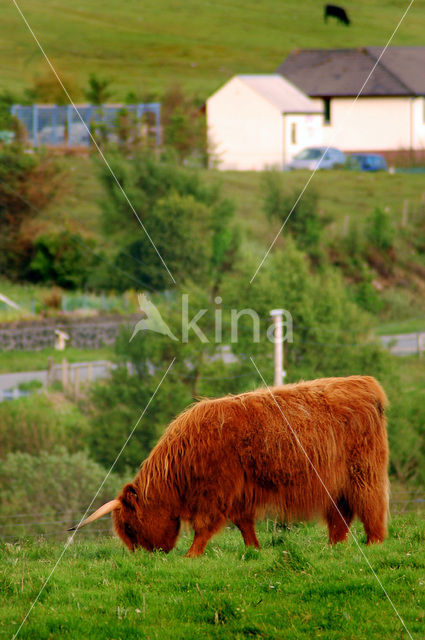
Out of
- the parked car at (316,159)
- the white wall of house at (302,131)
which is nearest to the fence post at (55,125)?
the parked car at (316,159)

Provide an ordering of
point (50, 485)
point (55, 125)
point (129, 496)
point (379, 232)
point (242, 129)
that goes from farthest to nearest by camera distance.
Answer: point (242, 129)
point (55, 125)
point (379, 232)
point (50, 485)
point (129, 496)

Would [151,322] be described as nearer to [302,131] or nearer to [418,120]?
[302,131]

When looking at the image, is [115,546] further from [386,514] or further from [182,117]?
[182,117]

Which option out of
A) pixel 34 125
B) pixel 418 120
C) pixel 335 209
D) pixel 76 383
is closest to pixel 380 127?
pixel 418 120

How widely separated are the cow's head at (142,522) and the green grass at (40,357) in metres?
39.4

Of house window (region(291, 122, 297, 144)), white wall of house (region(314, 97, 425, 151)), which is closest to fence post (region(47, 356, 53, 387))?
house window (region(291, 122, 297, 144))

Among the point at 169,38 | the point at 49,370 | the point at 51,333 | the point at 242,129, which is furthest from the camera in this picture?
the point at 169,38

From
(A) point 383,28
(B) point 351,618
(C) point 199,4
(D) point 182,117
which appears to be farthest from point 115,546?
(C) point 199,4

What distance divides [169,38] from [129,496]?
91653 millimetres

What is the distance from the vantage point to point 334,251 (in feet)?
204

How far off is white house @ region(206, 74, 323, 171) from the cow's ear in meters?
69.0

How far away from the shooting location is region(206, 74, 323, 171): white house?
253 feet

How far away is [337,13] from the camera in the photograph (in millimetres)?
87250

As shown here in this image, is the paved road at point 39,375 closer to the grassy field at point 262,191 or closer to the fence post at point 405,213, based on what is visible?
the grassy field at point 262,191
